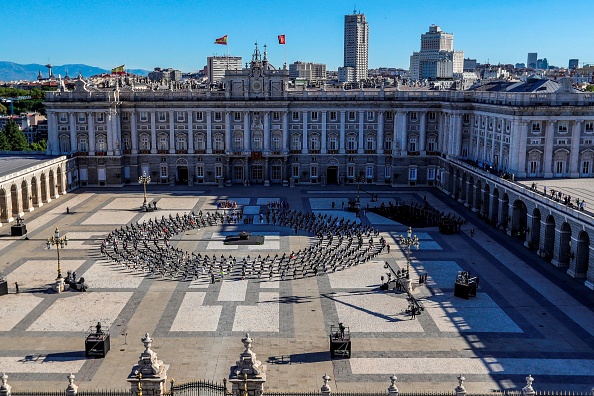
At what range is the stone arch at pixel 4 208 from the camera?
68.9 metres

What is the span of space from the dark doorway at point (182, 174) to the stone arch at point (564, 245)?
59.1 metres

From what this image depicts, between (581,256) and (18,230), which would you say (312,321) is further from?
(18,230)

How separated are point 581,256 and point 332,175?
2058 inches

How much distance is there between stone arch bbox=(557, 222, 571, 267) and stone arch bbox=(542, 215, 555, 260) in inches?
93.3

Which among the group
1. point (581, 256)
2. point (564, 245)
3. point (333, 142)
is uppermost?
point (333, 142)

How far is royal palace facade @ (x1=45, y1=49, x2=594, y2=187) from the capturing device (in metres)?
95.0

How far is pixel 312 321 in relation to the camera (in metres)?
42.1

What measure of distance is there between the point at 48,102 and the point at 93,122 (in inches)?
272

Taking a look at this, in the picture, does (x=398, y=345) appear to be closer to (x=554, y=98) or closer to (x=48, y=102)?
(x=554, y=98)

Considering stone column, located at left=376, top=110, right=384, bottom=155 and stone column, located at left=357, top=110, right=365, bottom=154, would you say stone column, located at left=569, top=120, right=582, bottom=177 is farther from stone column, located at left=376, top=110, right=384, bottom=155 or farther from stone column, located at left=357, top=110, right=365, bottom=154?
stone column, located at left=357, top=110, right=365, bottom=154

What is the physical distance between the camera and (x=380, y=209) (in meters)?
78.4

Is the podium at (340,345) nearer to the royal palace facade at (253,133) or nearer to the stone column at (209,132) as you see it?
the royal palace facade at (253,133)

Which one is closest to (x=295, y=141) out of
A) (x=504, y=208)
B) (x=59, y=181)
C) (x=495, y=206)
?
(x=59, y=181)

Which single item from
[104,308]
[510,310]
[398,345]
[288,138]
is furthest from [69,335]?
[288,138]
